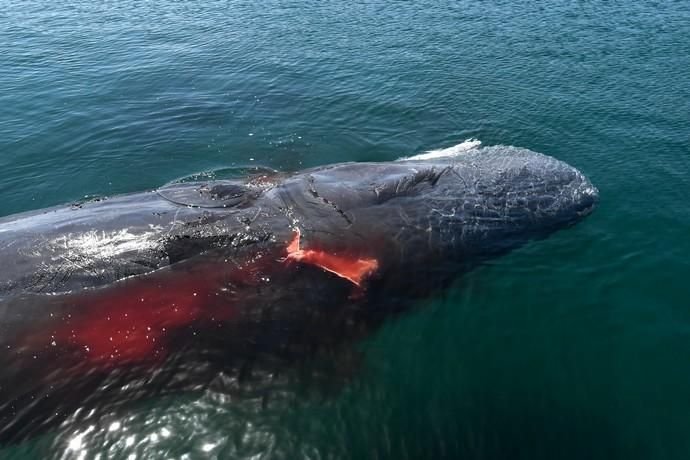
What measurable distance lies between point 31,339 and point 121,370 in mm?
2088

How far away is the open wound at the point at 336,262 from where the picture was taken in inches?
562

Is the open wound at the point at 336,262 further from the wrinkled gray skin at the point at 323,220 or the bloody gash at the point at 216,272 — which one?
the wrinkled gray skin at the point at 323,220

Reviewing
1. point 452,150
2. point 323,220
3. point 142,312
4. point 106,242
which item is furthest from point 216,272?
point 452,150

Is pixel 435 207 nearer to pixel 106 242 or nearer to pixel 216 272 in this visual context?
pixel 216 272

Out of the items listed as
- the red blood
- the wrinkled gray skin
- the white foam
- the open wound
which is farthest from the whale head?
the white foam

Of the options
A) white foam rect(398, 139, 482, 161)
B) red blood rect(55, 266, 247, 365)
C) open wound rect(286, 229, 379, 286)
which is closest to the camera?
red blood rect(55, 266, 247, 365)

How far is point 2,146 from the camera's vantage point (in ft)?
86.5

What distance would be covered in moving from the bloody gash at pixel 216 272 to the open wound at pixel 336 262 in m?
0.04

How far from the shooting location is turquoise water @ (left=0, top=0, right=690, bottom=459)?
12.2 meters

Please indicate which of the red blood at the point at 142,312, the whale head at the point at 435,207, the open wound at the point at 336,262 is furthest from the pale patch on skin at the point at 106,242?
the whale head at the point at 435,207

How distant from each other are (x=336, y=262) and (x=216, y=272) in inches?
128

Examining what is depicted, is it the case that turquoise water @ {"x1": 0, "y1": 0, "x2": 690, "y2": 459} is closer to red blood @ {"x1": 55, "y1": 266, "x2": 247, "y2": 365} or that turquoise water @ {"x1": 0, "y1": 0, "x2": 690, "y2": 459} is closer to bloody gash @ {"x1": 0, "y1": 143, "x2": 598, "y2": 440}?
bloody gash @ {"x1": 0, "y1": 143, "x2": 598, "y2": 440}

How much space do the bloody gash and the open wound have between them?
4 cm

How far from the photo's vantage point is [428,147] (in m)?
25.3
